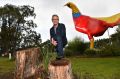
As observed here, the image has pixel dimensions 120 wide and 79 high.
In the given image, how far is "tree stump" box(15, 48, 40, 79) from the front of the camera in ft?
29.7

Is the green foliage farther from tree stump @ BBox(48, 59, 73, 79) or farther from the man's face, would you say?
tree stump @ BBox(48, 59, 73, 79)

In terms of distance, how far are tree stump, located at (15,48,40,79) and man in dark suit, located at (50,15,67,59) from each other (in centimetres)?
156

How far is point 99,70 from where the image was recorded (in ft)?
44.3

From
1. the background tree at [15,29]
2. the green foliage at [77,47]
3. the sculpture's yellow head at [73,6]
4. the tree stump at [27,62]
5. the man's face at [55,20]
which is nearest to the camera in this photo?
the man's face at [55,20]

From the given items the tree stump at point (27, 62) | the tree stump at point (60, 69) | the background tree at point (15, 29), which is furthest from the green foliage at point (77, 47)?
the tree stump at point (60, 69)

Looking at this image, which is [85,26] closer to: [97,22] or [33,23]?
[97,22]

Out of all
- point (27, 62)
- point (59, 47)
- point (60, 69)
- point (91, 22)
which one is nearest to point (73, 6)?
point (91, 22)

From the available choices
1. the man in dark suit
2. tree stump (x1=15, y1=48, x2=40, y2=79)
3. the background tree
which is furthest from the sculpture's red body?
the background tree

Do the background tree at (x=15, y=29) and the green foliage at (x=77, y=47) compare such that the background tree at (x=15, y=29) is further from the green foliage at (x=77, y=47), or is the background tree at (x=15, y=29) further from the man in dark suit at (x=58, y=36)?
the man in dark suit at (x=58, y=36)

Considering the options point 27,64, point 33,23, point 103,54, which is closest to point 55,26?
point 27,64

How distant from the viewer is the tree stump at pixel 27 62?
356 inches

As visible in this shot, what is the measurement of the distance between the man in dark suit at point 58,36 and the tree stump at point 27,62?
5.12 ft

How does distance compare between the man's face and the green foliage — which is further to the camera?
the green foliage

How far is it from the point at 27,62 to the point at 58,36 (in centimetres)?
199
